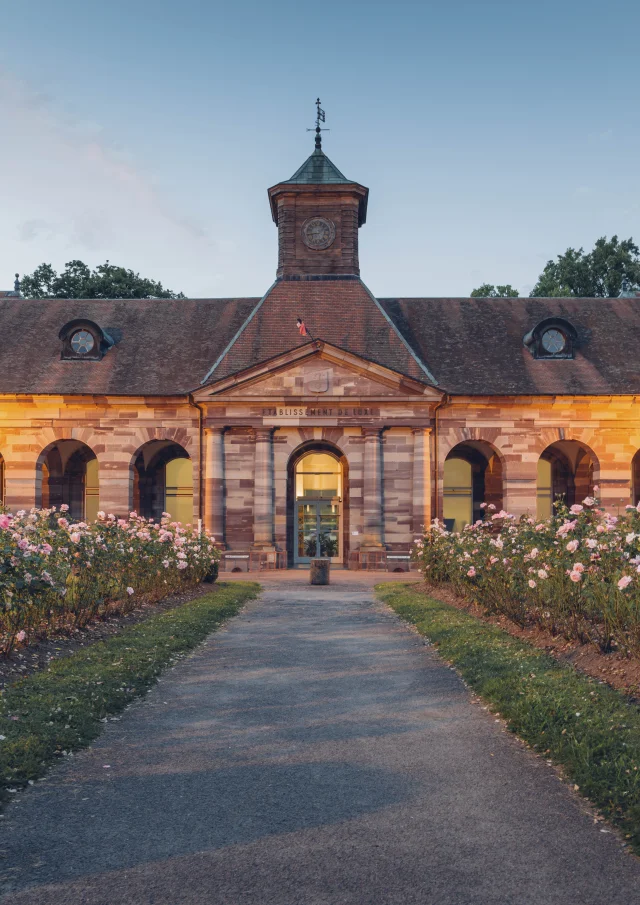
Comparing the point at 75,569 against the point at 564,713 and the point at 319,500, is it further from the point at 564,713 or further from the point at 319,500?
the point at 319,500

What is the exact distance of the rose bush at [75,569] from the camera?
9.44 m

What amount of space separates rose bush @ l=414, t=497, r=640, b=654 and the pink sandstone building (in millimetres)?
12594

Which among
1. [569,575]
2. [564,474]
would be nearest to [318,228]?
[564,474]

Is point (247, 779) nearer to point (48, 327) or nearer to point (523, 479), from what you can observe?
point (523, 479)

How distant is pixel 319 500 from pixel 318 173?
13949 millimetres

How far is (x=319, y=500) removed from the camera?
2944 cm

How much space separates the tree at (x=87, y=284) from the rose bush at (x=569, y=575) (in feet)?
131

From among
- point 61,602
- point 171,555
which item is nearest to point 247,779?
point 61,602

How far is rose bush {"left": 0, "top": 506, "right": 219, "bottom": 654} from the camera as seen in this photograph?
9.44 meters

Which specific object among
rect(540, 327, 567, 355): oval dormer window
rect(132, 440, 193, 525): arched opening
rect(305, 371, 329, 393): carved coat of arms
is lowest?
rect(132, 440, 193, 525): arched opening

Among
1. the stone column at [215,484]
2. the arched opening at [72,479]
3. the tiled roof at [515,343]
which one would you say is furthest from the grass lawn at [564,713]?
the arched opening at [72,479]

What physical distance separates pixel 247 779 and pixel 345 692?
2.82 m

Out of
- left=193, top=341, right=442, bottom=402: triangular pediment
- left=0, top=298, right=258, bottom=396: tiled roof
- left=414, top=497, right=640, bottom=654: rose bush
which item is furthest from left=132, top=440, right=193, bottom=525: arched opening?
left=414, top=497, right=640, bottom=654: rose bush

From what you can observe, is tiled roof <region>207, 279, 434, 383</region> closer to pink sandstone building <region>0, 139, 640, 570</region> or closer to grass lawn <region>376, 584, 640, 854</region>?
pink sandstone building <region>0, 139, 640, 570</region>
